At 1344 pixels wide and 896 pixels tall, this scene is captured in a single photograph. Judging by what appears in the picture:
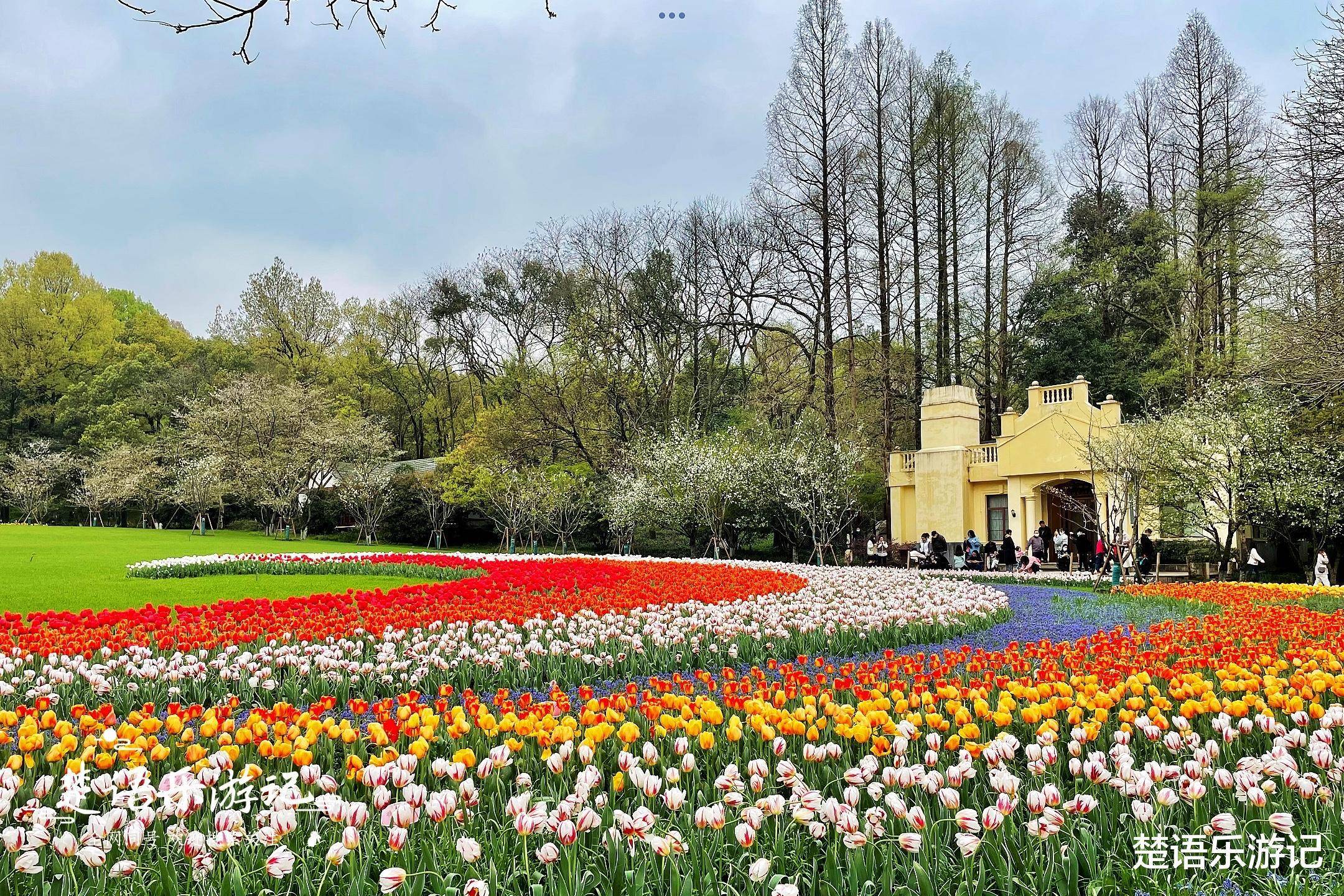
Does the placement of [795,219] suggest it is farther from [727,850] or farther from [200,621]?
[727,850]

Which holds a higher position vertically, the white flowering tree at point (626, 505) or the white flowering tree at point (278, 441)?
Answer: the white flowering tree at point (278, 441)

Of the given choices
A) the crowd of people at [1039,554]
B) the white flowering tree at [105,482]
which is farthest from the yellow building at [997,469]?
the white flowering tree at [105,482]

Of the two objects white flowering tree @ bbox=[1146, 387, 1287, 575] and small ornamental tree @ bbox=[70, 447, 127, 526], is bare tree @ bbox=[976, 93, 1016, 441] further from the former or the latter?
small ornamental tree @ bbox=[70, 447, 127, 526]

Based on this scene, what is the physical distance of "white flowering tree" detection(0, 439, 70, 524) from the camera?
46.7m

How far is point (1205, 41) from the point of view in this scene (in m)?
31.3

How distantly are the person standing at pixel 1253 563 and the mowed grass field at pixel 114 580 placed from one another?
18.3 m

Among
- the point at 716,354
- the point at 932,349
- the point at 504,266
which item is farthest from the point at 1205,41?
the point at 504,266

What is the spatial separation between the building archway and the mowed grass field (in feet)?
62.9

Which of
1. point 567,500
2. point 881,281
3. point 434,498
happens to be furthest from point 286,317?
point 881,281

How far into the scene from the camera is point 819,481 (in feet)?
90.3

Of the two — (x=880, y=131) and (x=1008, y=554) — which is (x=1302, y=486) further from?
(x=880, y=131)

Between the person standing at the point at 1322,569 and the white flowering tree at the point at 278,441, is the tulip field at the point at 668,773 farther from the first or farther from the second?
the white flowering tree at the point at 278,441

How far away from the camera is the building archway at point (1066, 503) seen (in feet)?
92.2

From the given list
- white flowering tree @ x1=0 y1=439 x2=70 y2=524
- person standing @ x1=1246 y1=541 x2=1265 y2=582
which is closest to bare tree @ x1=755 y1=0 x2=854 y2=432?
person standing @ x1=1246 y1=541 x2=1265 y2=582
